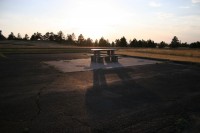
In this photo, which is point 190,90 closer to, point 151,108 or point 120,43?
point 151,108

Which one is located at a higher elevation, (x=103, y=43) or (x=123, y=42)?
(x=123, y=42)

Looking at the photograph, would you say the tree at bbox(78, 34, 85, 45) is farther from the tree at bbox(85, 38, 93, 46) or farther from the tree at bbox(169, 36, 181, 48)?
the tree at bbox(169, 36, 181, 48)

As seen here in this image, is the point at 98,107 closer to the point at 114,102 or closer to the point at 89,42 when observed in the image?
the point at 114,102

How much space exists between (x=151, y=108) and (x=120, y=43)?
268 feet

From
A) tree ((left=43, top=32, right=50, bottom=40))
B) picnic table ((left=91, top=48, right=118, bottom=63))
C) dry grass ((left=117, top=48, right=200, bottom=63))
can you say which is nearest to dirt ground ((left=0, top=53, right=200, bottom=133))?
picnic table ((left=91, top=48, right=118, bottom=63))

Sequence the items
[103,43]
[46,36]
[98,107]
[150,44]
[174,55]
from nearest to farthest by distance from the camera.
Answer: [98,107] → [174,55] → [150,44] → [103,43] → [46,36]

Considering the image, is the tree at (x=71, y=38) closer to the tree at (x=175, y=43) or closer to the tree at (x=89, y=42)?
the tree at (x=89, y=42)

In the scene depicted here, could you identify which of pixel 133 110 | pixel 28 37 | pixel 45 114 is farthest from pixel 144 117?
pixel 28 37

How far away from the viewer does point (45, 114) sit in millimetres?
5348

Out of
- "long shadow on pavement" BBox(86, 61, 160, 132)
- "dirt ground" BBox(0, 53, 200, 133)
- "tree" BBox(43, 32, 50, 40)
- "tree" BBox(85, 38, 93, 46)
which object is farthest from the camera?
"tree" BBox(43, 32, 50, 40)

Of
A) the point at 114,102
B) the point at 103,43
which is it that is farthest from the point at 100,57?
the point at 103,43

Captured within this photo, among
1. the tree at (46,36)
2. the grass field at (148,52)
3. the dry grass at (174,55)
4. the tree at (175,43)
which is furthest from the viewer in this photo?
the tree at (46,36)

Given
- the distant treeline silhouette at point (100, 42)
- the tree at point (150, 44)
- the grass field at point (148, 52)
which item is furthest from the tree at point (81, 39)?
the grass field at point (148, 52)

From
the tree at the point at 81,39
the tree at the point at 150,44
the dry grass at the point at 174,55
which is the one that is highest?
the tree at the point at 81,39
